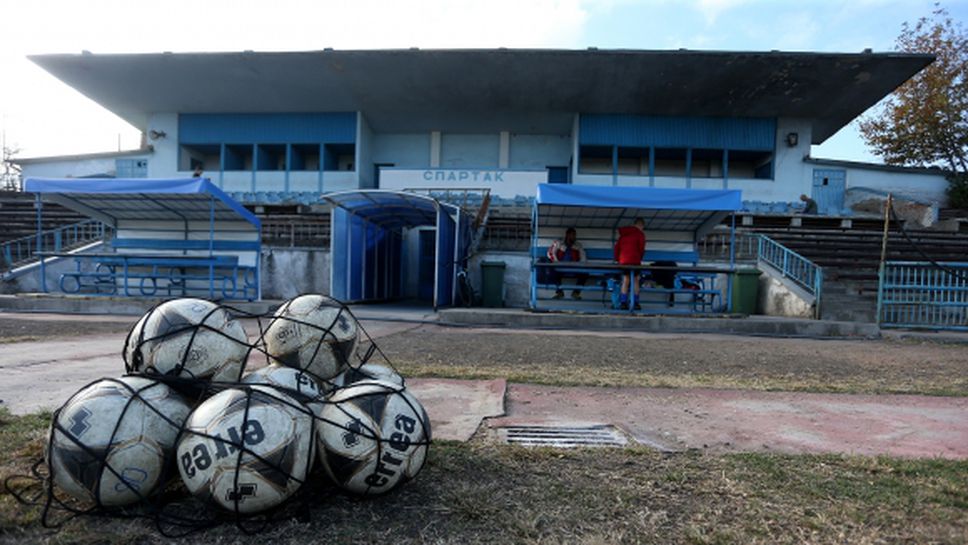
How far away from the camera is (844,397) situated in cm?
514

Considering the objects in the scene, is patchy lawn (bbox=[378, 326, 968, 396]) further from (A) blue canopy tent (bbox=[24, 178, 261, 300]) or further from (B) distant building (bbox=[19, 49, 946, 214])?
(B) distant building (bbox=[19, 49, 946, 214])

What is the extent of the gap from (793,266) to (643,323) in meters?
5.79

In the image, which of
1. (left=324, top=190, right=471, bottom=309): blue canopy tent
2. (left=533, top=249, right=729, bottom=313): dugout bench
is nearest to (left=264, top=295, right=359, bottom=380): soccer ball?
(left=533, top=249, right=729, bottom=313): dugout bench

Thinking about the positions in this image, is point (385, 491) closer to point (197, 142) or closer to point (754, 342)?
point (754, 342)

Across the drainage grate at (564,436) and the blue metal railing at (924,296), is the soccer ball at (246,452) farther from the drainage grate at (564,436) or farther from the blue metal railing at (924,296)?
the blue metal railing at (924,296)

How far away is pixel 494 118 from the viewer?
27.6m

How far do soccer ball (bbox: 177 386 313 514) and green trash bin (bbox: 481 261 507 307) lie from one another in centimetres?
1344

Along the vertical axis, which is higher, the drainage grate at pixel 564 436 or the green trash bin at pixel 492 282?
the green trash bin at pixel 492 282

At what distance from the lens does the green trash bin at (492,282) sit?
15.8m

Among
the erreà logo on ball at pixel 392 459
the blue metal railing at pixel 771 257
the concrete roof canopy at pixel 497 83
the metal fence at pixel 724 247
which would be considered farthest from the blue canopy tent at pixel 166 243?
the metal fence at pixel 724 247

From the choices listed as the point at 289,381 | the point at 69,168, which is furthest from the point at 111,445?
the point at 69,168

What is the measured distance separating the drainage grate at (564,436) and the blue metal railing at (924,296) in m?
10.9

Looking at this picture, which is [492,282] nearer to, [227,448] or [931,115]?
[227,448]

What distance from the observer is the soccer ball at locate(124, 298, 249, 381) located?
2.73m
